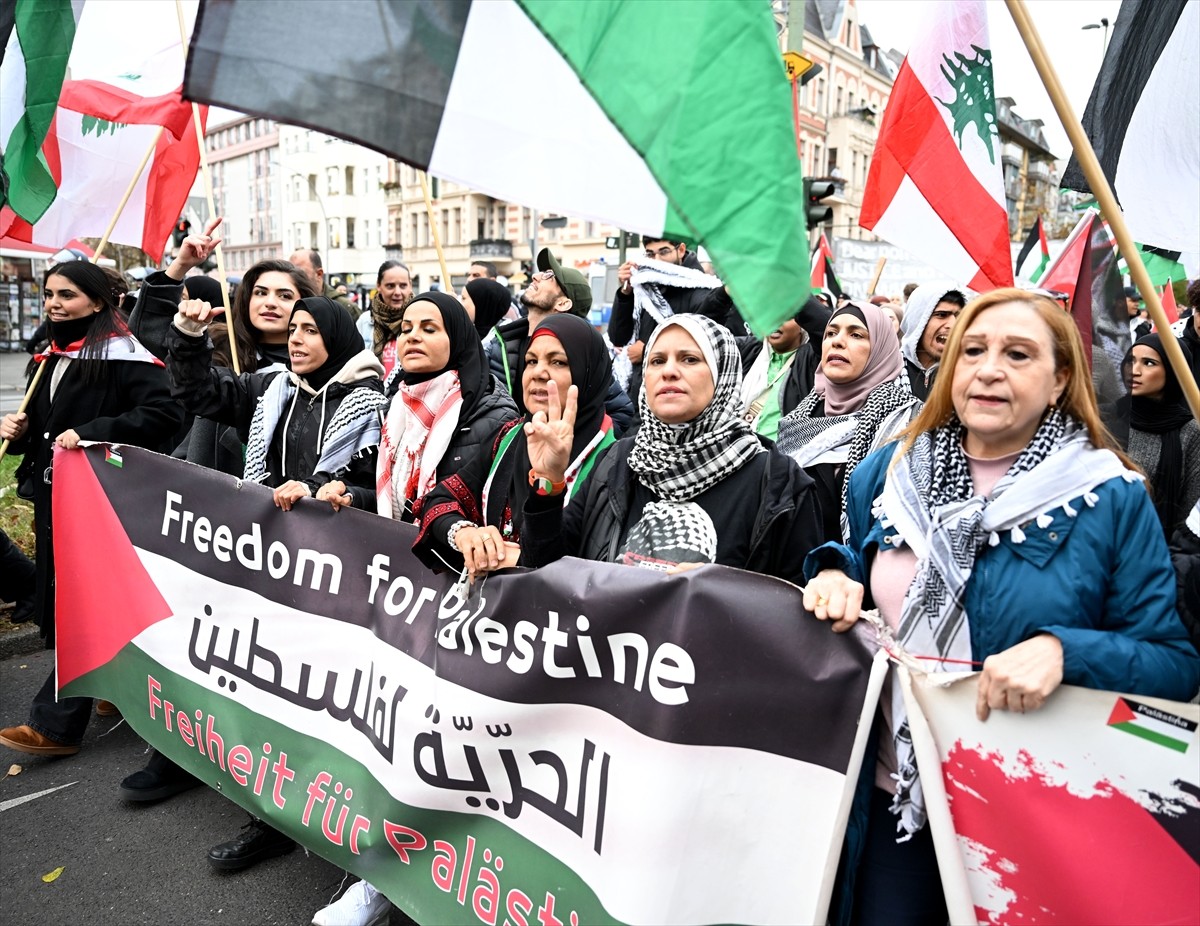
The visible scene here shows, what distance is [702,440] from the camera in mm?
2521

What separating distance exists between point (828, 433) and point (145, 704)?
2803 millimetres

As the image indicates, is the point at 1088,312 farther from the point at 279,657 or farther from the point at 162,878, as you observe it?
the point at 162,878

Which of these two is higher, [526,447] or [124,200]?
[124,200]

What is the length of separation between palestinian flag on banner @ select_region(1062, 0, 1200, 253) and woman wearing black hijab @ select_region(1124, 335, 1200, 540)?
0.94 metres

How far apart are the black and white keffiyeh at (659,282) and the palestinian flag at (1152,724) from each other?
15.4 feet

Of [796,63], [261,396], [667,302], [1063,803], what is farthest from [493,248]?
[1063,803]

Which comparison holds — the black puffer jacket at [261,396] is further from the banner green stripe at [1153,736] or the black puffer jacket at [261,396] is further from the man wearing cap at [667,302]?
the banner green stripe at [1153,736]

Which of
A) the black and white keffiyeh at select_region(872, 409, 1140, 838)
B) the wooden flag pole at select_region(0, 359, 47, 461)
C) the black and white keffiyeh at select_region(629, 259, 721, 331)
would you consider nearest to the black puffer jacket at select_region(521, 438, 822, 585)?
the black and white keffiyeh at select_region(872, 409, 1140, 838)

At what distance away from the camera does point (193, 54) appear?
1.81 metres

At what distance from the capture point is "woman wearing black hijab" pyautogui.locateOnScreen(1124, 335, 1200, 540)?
3338 millimetres

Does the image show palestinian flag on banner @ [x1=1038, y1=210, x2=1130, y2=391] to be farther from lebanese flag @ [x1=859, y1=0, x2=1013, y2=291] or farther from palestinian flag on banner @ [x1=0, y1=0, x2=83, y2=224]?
palestinian flag on banner @ [x1=0, y1=0, x2=83, y2=224]

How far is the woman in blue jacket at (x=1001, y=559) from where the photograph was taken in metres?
1.80

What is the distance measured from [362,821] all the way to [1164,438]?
9.84 ft

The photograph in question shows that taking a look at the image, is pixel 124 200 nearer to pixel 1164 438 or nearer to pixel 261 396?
pixel 261 396
